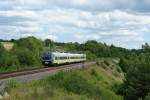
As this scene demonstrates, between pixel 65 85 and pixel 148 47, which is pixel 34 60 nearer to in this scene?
pixel 148 47

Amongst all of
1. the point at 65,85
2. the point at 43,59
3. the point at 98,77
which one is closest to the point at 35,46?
the point at 43,59

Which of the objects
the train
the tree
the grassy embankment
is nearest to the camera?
the grassy embankment

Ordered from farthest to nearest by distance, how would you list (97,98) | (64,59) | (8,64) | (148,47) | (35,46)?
(35,46)
(64,59)
(8,64)
(148,47)
(97,98)

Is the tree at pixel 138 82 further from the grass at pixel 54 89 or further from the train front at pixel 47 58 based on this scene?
the train front at pixel 47 58

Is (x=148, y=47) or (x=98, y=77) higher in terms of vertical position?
(x=148, y=47)

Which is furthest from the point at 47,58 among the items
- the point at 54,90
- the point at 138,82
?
the point at 54,90

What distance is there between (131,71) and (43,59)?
20.7 m

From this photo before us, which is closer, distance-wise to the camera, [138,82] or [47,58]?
[138,82]

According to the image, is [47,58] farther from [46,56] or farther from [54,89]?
[54,89]

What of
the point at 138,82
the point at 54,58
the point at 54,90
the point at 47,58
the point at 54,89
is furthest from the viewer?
the point at 47,58

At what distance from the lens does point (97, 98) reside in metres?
34.9

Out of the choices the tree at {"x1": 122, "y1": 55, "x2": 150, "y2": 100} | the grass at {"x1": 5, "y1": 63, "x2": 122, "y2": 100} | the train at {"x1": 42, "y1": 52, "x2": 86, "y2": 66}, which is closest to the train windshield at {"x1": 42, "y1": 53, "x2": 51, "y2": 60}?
the train at {"x1": 42, "y1": 52, "x2": 86, "y2": 66}

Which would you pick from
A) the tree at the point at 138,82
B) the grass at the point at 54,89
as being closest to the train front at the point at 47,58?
the tree at the point at 138,82

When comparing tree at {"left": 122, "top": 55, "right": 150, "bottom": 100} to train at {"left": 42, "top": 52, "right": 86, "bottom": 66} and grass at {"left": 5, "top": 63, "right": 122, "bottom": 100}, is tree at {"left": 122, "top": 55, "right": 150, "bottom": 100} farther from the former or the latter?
train at {"left": 42, "top": 52, "right": 86, "bottom": 66}
